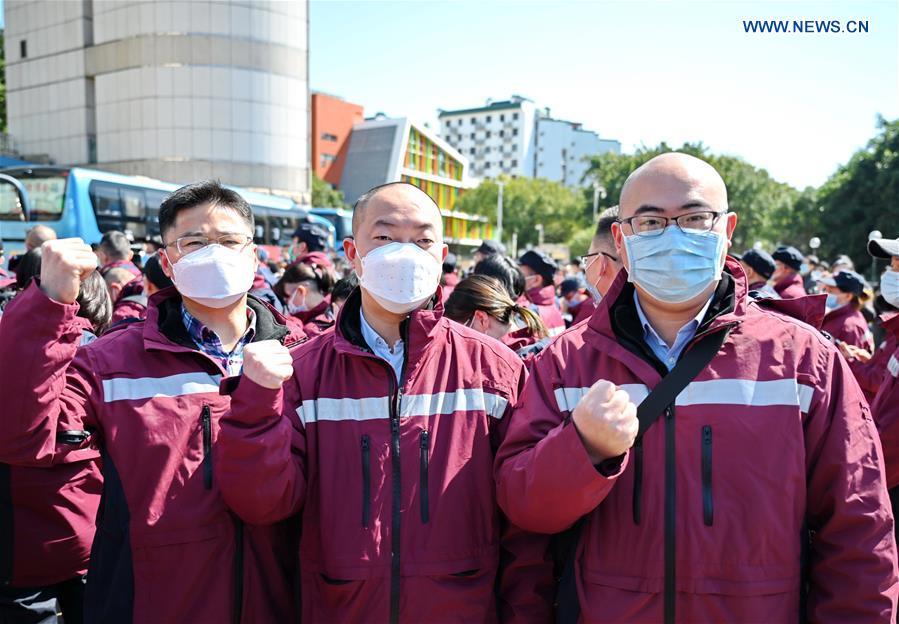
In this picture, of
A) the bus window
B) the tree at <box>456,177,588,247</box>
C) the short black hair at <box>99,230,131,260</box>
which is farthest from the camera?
the tree at <box>456,177,588,247</box>

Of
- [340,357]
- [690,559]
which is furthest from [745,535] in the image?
[340,357]

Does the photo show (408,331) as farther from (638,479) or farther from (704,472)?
(704,472)

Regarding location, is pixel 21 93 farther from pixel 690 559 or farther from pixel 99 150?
pixel 690 559

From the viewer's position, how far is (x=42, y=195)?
17359 mm

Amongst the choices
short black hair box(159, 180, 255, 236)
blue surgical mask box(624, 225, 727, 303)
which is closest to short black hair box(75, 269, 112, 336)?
short black hair box(159, 180, 255, 236)

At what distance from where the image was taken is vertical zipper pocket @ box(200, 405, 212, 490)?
234 cm

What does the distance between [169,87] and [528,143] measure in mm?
66323

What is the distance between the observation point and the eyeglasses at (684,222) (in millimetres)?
2148

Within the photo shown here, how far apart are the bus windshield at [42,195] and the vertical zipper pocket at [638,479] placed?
18.6m

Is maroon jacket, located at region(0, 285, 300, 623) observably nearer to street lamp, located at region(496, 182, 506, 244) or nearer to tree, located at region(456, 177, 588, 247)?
street lamp, located at region(496, 182, 506, 244)

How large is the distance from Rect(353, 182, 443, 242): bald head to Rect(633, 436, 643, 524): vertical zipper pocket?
986 mm

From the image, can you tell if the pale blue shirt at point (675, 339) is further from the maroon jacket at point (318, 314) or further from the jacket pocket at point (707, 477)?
the maroon jacket at point (318, 314)

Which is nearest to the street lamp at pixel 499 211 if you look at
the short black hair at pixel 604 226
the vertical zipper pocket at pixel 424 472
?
the short black hair at pixel 604 226

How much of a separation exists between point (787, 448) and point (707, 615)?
0.51m
